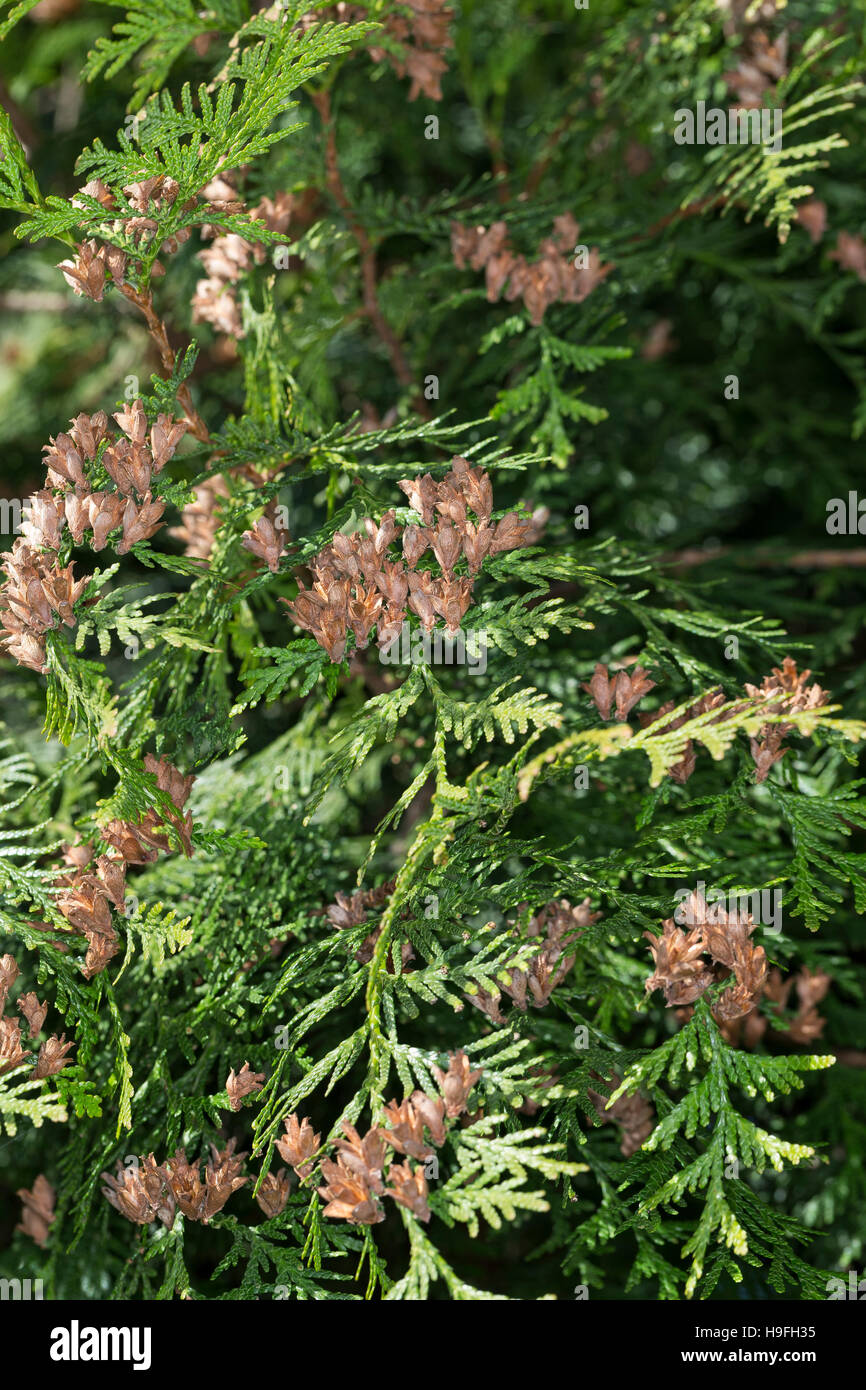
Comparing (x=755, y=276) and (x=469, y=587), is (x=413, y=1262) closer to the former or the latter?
(x=469, y=587)

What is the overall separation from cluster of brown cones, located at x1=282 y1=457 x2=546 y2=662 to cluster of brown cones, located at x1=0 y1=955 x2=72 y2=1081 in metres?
0.45

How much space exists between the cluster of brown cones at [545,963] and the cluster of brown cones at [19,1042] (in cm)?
41

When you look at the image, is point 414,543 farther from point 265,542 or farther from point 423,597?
point 265,542

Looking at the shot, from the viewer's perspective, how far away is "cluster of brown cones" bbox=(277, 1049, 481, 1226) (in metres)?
0.93

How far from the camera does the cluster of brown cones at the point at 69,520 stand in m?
1.06

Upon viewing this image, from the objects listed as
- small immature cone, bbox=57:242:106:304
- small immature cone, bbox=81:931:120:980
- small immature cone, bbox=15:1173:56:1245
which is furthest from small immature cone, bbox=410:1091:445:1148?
small immature cone, bbox=57:242:106:304

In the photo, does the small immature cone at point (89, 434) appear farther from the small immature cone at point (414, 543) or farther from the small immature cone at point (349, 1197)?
the small immature cone at point (349, 1197)

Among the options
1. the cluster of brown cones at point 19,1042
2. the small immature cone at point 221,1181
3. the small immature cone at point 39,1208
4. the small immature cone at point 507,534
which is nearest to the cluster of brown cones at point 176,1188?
the small immature cone at point 221,1181

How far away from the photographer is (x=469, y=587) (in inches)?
43.7

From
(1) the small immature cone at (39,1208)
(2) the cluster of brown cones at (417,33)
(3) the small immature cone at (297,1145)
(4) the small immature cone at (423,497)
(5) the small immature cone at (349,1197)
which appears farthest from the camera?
(2) the cluster of brown cones at (417,33)

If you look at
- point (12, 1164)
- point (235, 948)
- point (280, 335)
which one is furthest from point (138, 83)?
point (12, 1164)

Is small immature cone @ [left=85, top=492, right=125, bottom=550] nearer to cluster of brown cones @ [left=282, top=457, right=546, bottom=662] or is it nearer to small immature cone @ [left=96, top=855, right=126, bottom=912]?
cluster of brown cones @ [left=282, top=457, right=546, bottom=662]

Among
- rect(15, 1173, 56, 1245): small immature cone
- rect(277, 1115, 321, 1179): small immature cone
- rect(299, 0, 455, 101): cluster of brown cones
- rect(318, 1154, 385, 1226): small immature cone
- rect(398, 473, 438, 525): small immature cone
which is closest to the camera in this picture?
rect(318, 1154, 385, 1226): small immature cone

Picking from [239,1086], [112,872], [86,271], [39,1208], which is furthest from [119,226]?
[39,1208]
